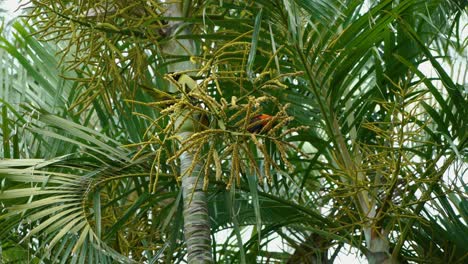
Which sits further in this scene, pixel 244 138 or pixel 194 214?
pixel 194 214

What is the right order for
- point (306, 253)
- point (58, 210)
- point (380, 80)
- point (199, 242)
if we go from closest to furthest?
1. point (199, 242)
2. point (58, 210)
3. point (380, 80)
4. point (306, 253)

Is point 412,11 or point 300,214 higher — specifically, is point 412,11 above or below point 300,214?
above

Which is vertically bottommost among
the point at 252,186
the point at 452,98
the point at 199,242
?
the point at 199,242

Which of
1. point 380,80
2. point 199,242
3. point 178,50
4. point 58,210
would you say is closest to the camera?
point 199,242

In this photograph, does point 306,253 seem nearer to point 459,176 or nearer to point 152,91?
point 459,176

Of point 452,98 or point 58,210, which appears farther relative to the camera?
point 452,98

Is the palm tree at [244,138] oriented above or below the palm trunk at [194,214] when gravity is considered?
above

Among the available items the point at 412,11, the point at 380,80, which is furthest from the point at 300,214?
the point at 412,11

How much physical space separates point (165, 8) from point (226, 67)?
327mm

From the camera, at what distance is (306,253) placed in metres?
2.71

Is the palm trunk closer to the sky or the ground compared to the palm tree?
closer to the ground

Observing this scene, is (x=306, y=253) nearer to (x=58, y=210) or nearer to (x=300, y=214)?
(x=300, y=214)

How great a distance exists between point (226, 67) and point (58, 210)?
706 millimetres

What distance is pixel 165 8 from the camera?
2.20 meters
